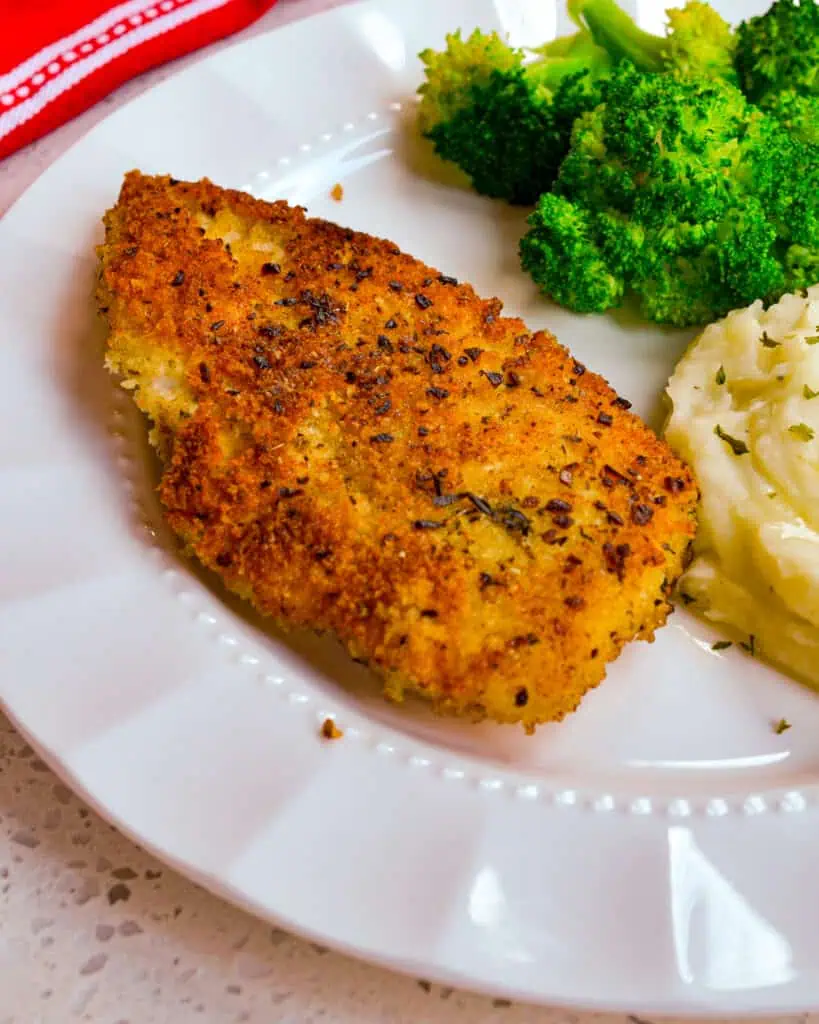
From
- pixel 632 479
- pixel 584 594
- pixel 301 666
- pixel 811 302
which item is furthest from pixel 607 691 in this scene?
pixel 811 302

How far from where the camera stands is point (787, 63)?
3680mm

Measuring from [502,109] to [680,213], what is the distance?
779 mm

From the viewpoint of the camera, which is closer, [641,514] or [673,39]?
[641,514]

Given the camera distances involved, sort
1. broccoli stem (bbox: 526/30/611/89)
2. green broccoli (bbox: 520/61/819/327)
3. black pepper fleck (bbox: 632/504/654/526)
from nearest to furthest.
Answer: black pepper fleck (bbox: 632/504/654/526), green broccoli (bbox: 520/61/819/327), broccoli stem (bbox: 526/30/611/89)

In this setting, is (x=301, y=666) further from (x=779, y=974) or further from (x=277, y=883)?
(x=779, y=974)

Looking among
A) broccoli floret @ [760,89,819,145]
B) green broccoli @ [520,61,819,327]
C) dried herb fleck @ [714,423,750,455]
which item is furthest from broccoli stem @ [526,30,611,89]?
dried herb fleck @ [714,423,750,455]

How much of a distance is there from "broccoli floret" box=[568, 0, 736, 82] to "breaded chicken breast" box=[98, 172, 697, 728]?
1.38 meters

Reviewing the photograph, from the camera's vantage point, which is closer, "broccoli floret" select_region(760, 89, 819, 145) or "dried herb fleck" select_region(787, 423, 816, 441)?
"dried herb fleck" select_region(787, 423, 816, 441)

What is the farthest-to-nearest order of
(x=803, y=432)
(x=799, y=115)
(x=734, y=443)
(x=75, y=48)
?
(x=75, y=48)
(x=799, y=115)
(x=734, y=443)
(x=803, y=432)

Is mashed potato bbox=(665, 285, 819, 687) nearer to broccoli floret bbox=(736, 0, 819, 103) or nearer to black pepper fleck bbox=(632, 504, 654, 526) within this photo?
black pepper fleck bbox=(632, 504, 654, 526)

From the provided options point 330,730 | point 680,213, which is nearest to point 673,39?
point 680,213

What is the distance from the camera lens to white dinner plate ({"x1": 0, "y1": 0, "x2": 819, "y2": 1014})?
6.63 ft

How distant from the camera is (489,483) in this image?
2627 mm

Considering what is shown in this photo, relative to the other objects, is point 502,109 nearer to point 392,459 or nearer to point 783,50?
point 783,50
